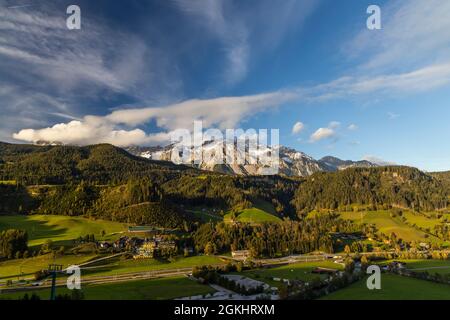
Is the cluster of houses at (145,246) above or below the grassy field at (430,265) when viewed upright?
above

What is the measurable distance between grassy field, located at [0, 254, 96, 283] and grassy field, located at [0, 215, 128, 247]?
21.0m

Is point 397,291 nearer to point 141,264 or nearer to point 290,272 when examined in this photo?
point 290,272

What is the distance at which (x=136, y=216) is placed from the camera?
19300 cm

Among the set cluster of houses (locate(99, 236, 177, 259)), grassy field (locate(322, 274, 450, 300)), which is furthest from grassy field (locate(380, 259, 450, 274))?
cluster of houses (locate(99, 236, 177, 259))

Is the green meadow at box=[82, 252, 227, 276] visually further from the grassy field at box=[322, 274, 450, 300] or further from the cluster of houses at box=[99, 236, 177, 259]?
the grassy field at box=[322, 274, 450, 300]

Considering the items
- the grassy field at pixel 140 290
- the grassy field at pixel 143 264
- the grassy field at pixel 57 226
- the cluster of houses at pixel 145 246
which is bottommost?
the grassy field at pixel 143 264

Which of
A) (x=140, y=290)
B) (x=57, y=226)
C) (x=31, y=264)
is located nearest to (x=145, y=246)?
(x=31, y=264)

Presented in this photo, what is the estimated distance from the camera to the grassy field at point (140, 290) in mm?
74750

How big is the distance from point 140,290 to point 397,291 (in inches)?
2349

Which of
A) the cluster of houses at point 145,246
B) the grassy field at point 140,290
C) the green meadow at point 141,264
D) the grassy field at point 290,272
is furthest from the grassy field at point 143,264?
the grassy field at point 290,272

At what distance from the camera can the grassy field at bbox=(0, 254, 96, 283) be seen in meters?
103

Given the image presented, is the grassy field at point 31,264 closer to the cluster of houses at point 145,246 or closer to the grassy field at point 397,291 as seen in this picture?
the cluster of houses at point 145,246

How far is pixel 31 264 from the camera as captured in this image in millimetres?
112938

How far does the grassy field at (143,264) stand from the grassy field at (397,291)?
198ft
